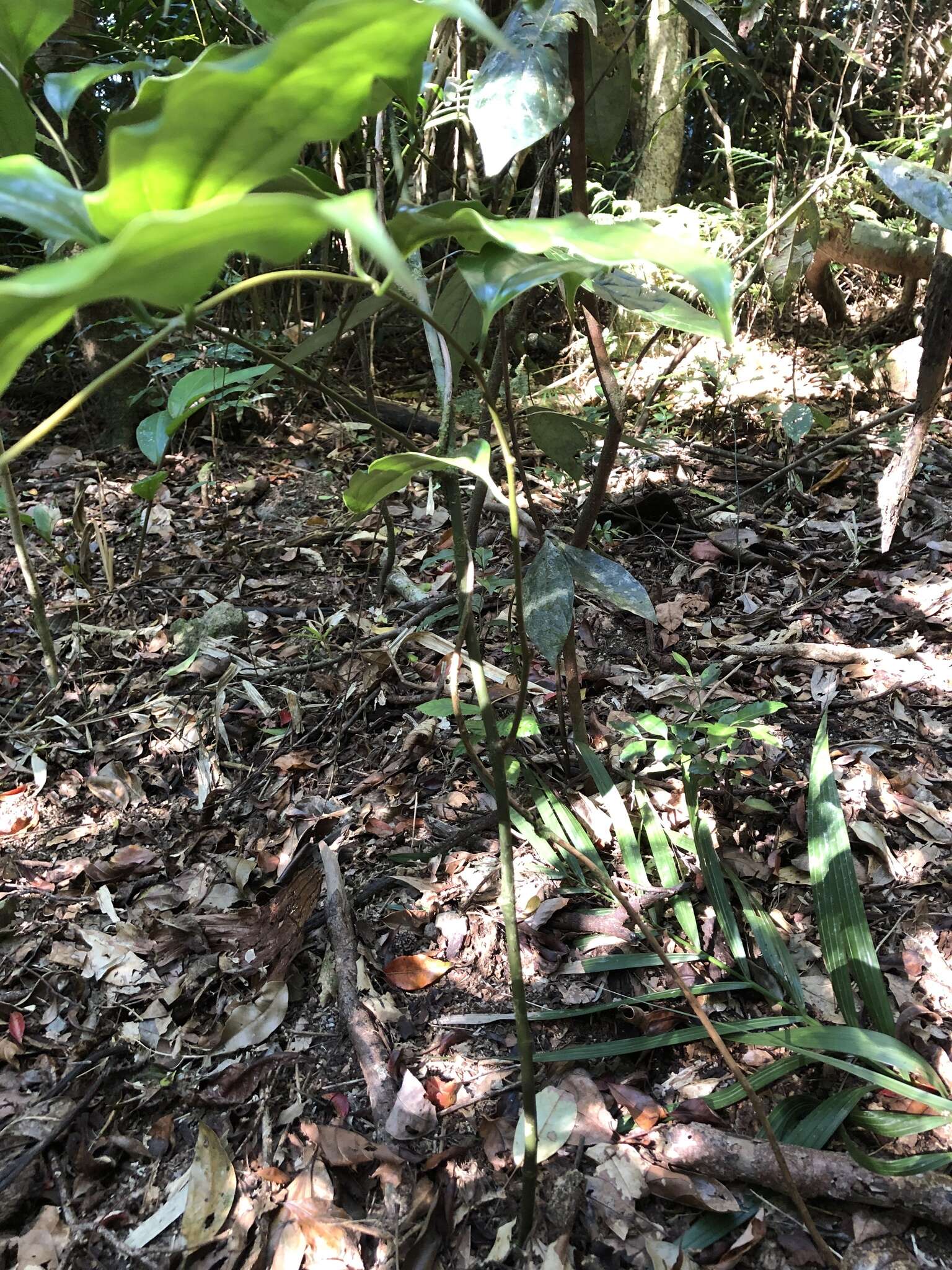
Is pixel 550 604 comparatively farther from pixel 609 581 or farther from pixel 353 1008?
pixel 353 1008

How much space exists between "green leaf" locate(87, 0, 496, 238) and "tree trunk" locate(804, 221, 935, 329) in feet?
8.22

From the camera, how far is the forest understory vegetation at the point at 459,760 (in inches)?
18.6

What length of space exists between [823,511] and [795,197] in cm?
107

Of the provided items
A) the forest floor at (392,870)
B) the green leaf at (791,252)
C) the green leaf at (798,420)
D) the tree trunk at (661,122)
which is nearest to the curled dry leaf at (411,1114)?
the forest floor at (392,870)

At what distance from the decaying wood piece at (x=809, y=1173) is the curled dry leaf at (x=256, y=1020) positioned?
48cm

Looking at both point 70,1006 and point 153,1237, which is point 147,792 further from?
point 153,1237

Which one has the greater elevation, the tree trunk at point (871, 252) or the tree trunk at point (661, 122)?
the tree trunk at point (661, 122)

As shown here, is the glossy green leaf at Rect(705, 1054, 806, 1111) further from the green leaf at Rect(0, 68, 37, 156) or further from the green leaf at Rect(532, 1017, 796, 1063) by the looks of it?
the green leaf at Rect(0, 68, 37, 156)

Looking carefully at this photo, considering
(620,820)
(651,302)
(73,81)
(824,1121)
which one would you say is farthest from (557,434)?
(824,1121)

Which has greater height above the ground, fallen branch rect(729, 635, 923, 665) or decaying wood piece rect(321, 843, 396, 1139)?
fallen branch rect(729, 635, 923, 665)

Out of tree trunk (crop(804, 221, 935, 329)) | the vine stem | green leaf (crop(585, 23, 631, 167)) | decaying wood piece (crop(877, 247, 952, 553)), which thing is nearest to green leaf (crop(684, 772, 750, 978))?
decaying wood piece (crop(877, 247, 952, 553))

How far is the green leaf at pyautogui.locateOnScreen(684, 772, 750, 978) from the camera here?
95 centimetres

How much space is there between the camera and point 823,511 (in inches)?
76.9

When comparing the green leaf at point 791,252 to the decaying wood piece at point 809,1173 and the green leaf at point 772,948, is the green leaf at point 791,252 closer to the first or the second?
the green leaf at point 772,948
